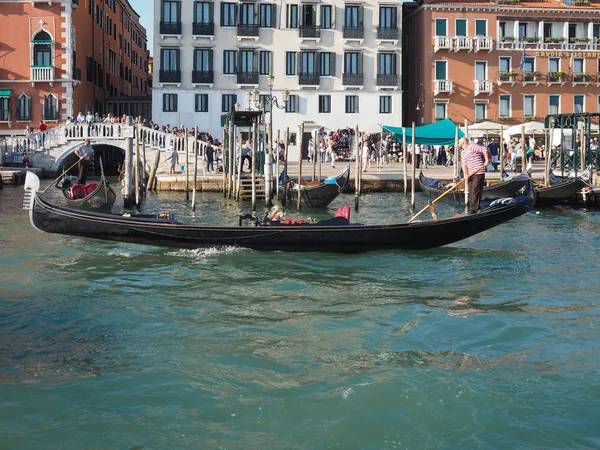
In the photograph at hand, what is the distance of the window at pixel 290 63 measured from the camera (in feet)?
93.0

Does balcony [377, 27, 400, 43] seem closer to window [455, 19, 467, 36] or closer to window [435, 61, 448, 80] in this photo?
window [435, 61, 448, 80]

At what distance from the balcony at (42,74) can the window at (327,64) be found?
9407mm

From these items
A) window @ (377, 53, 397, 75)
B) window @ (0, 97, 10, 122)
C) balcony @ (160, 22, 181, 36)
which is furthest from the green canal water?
window @ (377, 53, 397, 75)

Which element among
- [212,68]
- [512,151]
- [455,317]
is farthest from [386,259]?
[212,68]

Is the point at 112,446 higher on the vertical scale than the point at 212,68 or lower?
lower

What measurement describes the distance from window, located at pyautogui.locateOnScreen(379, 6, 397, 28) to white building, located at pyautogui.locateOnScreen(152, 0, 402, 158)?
0.04 m

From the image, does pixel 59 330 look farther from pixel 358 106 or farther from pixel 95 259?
pixel 358 106

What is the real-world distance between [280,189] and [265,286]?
9594 mm

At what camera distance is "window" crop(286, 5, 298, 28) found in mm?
28219

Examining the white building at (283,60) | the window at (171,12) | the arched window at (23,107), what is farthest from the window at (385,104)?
the arched window at (23,107)

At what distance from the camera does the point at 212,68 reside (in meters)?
27.9

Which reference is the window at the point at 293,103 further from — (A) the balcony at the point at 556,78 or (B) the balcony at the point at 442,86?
(A) the balcony at the point at 556,78

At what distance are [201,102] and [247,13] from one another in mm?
3616

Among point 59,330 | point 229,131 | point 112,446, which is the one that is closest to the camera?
point 112,446
